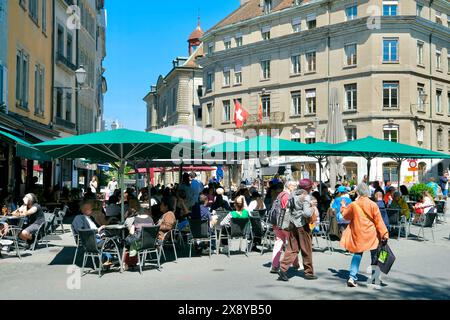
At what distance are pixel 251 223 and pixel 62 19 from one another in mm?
19929

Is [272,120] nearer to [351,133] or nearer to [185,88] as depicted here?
[351,133]

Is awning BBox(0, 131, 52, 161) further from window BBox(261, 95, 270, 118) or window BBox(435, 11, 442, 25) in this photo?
window BBox(435, 11, 442, 25)

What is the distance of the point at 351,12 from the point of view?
42.5 meters

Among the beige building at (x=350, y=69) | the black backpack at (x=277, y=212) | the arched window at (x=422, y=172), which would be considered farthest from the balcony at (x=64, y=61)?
the arched window at (x=422, y=172)

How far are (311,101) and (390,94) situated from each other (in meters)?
6.68

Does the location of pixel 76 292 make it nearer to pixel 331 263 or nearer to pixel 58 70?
pixel 331 263

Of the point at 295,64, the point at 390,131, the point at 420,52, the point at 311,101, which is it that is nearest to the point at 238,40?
the point at 295,64

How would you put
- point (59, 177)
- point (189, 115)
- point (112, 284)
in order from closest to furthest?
point (112, 284), point (59, 177), point (189, 115)

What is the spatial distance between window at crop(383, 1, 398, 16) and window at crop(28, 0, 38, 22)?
2842 cm

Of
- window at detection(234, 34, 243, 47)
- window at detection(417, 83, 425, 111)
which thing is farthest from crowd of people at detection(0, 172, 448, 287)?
window at detection(234, 34, 243, 47)

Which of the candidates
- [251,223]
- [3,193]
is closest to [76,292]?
[251,223]

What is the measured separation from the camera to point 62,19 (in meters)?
27.3

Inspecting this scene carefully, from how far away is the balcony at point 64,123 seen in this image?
86.9 ft

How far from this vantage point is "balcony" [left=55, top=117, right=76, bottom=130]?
1043 inches
